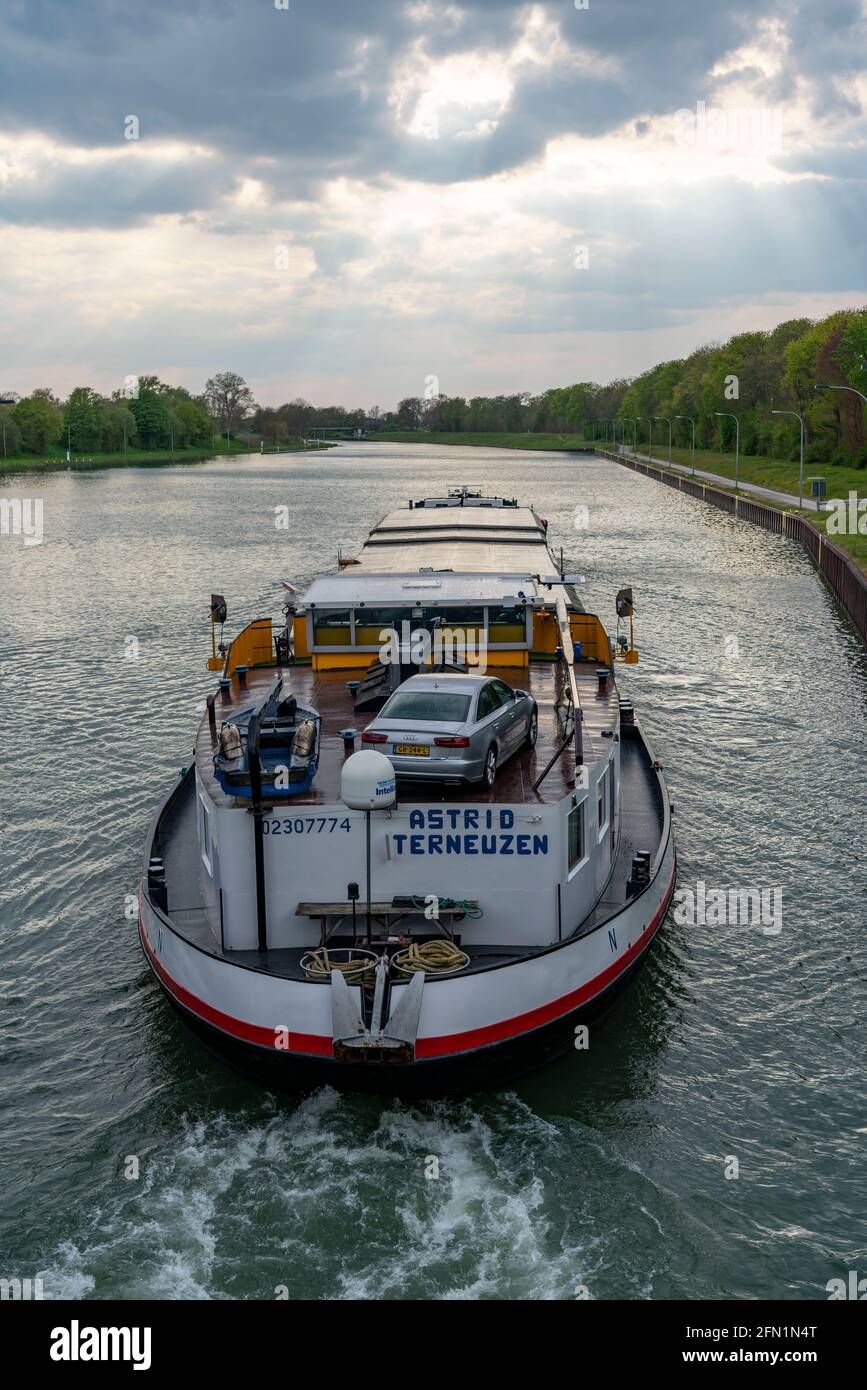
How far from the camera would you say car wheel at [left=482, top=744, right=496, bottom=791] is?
1689 centimetres

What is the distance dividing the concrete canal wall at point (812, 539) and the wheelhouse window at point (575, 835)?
112ft

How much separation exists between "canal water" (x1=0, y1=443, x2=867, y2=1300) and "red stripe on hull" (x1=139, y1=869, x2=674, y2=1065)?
1031 mm

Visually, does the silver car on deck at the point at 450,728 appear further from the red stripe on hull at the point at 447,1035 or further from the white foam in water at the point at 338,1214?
the white foam in water at the point at 338,1214

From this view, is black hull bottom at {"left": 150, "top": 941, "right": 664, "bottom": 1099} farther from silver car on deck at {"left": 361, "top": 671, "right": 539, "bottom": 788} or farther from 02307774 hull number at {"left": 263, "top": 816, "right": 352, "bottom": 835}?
silver car on deck at {"left": 361, "top": 671, "right": 539, "bottom": 788}

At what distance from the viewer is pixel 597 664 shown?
83.6ft

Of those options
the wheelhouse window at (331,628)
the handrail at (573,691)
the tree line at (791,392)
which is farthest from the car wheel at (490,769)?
the tree line at (791,392)

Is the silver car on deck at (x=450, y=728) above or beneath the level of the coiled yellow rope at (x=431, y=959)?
above

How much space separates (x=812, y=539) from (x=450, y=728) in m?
60.7

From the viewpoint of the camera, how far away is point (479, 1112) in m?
15.6

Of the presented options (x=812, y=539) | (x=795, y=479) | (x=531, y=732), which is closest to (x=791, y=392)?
(x=795, y=479)

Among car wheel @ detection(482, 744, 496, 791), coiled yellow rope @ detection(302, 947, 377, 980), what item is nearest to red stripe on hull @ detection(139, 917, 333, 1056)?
coiled yellow rope @ detection(302, 947, 377, 980)

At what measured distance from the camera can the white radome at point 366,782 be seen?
1516 cm
